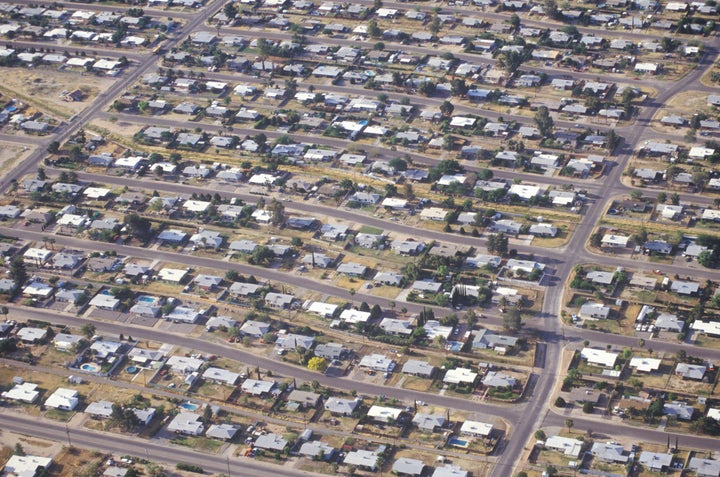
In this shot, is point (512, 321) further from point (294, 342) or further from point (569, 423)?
point (294, 342)

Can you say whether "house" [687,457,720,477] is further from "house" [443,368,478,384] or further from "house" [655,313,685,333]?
"house" [443,368,478,384]

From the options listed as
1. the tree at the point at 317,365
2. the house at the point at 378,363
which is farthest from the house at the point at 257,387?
the house at the point at 378,363

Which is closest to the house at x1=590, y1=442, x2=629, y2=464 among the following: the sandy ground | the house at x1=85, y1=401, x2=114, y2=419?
the house at x1=85, y1=401, x2=114, y2=419

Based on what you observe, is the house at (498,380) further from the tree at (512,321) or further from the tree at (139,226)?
the tree at (139,226)

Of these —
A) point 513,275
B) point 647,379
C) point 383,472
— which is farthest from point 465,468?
point 513,275

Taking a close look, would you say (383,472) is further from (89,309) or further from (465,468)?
(89,309)

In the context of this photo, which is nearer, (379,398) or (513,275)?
(379,398)
